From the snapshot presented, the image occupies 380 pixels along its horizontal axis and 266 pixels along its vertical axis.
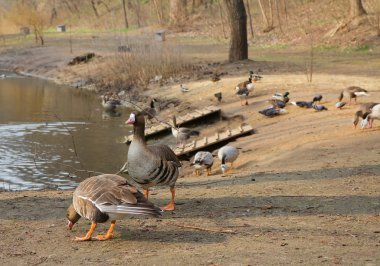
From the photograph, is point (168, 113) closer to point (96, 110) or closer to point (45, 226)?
point (96, 110)

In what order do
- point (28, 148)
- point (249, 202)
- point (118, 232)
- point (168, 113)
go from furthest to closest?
1. point (168, 113)
2. point (28, 148)
3. point (249, 202)
4. point (118, 232)

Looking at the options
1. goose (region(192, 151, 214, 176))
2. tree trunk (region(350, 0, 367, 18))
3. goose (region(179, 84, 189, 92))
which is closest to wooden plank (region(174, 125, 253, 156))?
goose (region(192, 151, 214, 176))

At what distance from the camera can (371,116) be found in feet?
45.7

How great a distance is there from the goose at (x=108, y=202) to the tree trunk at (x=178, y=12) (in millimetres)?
46714

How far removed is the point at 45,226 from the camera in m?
7.75

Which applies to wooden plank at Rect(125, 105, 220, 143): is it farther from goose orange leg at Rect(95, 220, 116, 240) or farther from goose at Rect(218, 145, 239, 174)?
goose orange leg at Rect(95, 220, 116, 240)

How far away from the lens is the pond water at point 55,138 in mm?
14344

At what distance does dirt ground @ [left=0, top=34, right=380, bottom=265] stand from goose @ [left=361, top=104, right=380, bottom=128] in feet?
0.61

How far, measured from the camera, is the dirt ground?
21.3ft

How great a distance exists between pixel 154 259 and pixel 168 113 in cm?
1564

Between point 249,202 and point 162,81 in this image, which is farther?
point 162,81

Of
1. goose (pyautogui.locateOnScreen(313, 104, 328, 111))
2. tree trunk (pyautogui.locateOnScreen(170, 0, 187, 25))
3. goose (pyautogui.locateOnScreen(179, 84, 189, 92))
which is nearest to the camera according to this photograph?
goose (pyautogui.locateOnScreen(313, 104, 328, 111))

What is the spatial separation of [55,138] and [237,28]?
437 inches

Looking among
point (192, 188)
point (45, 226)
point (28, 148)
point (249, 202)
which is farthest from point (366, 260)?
point (28, 148)
